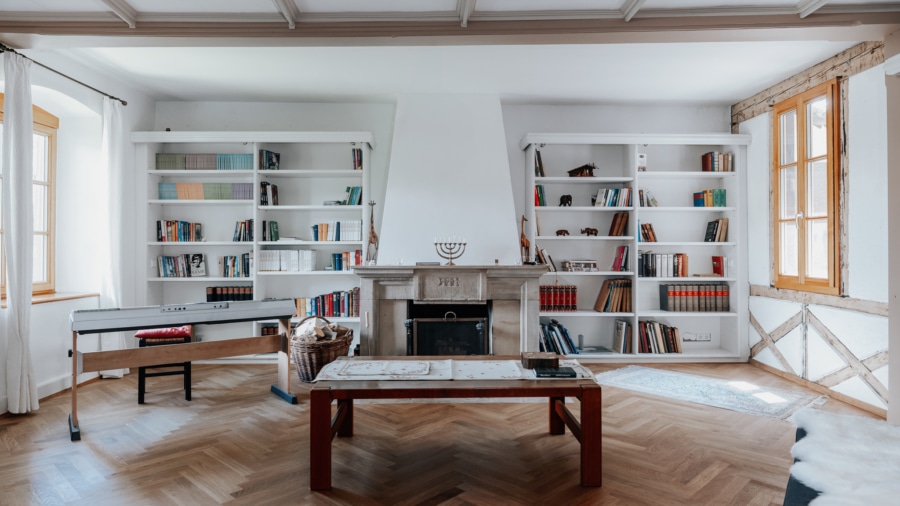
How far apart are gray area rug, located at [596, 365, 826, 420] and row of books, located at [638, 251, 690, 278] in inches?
41.2

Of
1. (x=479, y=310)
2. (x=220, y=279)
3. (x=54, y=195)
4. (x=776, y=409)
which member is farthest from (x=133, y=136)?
(x=776, y=409)

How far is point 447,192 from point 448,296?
105 cm

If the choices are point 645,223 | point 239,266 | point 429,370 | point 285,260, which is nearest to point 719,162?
point 645,223

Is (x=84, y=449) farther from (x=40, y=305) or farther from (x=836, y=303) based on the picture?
(x=836, y=303)

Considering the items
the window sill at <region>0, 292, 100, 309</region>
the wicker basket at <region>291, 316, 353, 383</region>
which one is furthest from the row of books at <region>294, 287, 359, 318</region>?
the window sill at <region>0, 292, 100, 309</region>

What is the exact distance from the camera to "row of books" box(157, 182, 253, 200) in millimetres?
4879

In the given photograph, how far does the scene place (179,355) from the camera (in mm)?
3389

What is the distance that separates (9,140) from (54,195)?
105 cm

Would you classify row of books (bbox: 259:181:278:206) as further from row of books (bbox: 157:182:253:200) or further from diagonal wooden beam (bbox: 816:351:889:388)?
diagonal wooden beam (bbox: 816:351:889:388)

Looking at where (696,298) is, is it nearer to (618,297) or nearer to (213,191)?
(618,297)

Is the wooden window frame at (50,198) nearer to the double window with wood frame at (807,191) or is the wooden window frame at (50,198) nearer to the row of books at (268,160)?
the row of books at (268,160)

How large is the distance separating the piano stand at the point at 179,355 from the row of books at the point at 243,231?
1529mm

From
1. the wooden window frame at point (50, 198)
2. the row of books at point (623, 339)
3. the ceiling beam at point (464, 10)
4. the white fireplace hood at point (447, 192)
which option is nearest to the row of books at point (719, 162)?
the row of books at point (623, 339)

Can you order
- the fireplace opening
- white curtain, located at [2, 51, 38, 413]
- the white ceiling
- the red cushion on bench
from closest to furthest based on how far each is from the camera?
the white ceiling, white curtain, located at [2, 51, 38, 413], the red cushion on bench, the fireplace opening
